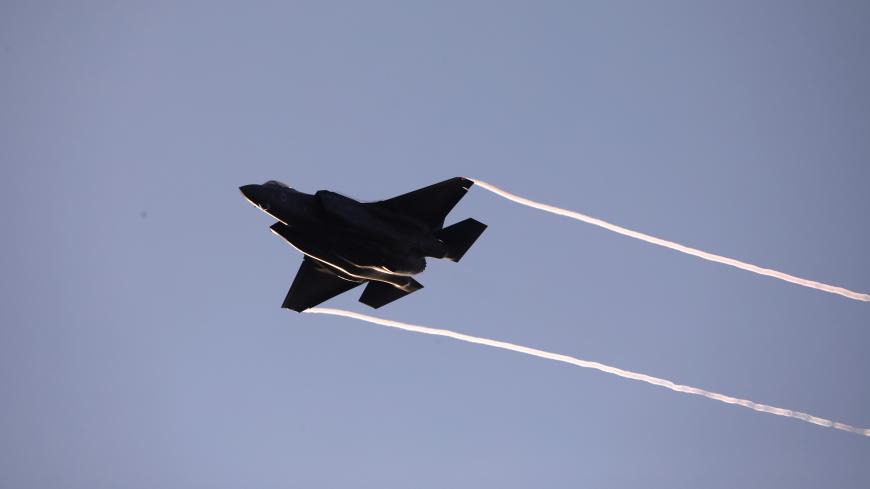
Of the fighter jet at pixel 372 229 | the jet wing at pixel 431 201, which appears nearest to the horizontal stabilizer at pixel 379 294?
the fighter jet at pixel 372 229

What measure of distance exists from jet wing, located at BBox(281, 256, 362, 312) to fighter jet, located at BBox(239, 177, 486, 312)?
93 cm

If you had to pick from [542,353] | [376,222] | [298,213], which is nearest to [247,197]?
[298,213]

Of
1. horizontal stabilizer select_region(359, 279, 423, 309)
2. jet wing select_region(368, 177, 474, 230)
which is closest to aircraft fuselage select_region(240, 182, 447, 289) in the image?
jet wing select_region(368, 177, 474, 230)

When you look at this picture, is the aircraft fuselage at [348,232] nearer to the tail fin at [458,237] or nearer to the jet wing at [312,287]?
the tail fin at [458,237]

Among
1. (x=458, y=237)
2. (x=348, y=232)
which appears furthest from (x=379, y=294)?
(x=348, y=232)

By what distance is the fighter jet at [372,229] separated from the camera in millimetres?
38188

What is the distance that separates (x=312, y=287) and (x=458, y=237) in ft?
23.2

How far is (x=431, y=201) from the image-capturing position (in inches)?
1582

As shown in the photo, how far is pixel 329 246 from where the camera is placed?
39094 millimetres

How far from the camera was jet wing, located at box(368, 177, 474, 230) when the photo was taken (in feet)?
131

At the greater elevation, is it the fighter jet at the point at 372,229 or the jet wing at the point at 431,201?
the jet wing at the point at 431,201

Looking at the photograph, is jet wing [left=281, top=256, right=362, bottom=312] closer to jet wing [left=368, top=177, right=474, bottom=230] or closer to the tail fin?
the tail fin

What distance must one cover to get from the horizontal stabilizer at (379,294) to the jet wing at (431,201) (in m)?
3.93

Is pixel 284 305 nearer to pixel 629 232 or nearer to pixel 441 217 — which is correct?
pixel 441 217
